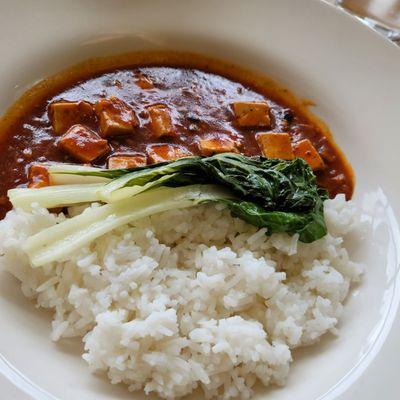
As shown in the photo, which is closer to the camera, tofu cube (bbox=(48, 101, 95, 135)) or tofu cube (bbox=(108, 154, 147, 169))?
tofu cube (bbox=(108, 154, 147, 169))

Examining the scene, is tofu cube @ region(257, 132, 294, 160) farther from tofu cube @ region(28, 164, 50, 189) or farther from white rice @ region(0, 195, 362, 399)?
tofu cube @ region(28, 164, 50, 189)

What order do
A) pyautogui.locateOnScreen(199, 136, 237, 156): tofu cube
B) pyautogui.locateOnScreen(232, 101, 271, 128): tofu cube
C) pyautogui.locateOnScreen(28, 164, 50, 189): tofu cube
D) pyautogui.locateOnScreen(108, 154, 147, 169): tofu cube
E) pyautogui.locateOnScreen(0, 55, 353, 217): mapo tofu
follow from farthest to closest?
pyautogui.locateOnScreen(232, 101, 271, 128): tofu cube
pyautogui.locateOnScreen(199, 136, 237, 156): tofu cube
pyautogui.locateOnScreen(0, 55, 353, 217): mapo tofu
pyautogui.locateOnScreen(108, 154, 147, 169): tofu cube
pyautogui.locateOnScreen(28, 164, 50, 189): tofu cube

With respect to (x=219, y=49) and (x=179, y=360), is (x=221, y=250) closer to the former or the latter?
(x=179, y=360)

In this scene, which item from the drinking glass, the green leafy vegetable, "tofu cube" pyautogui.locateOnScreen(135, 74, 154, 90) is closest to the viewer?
the green leafy vegetable

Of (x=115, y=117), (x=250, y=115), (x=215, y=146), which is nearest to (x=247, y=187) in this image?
(x=215, y=146)

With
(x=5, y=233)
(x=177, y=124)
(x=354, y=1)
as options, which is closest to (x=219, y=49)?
(x=177, y=124)

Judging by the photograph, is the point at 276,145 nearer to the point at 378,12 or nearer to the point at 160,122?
the point at 160,122

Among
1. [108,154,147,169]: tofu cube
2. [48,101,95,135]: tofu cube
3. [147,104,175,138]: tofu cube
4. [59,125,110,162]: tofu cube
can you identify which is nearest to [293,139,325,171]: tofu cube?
[147,104,175,138]: tofu cube

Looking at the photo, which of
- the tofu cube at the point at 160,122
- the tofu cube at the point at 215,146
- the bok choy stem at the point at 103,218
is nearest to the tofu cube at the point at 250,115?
the tofu cube at the point at 215,146
